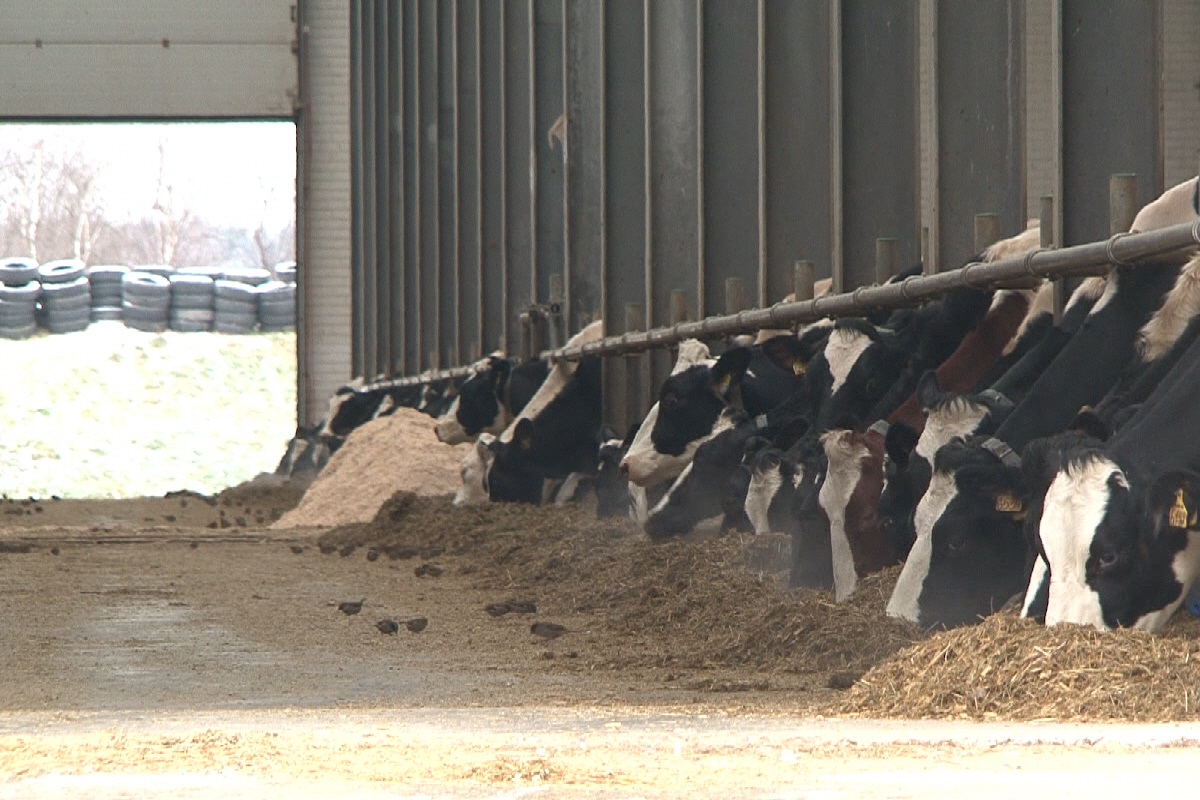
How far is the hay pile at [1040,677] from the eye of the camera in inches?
206

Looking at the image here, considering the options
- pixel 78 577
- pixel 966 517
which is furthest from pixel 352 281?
pixel 966 517

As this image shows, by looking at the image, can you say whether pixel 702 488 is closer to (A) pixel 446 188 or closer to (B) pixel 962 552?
(B) pixel 962 552

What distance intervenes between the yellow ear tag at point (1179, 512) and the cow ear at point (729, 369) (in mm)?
5725

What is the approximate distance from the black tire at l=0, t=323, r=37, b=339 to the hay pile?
1446 inches

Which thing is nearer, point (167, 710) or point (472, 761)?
point (472, 761)

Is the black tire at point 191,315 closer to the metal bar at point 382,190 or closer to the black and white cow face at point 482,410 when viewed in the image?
A: the metal bar at point 382,190

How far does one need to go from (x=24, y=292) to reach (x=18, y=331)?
78 centimetres

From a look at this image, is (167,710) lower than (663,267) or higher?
lower

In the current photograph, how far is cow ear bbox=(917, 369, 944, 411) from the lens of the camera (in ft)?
25.2

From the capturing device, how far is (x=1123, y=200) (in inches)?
326

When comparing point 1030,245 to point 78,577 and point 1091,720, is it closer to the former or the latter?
point 1091,720

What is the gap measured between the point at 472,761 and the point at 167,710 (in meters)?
1.97

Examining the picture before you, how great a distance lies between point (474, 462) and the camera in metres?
15.5

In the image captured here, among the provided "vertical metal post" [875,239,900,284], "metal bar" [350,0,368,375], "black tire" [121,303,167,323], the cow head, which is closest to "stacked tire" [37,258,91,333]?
"black tire" [121,303,167,323]
